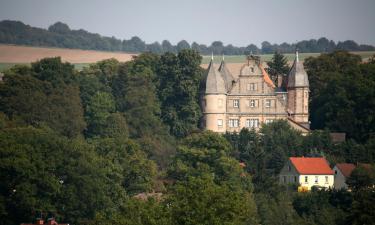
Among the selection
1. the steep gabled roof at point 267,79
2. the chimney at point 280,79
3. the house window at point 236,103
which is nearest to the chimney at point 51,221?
the house window at point 236,103

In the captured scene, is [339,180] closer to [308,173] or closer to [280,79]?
[308,173]

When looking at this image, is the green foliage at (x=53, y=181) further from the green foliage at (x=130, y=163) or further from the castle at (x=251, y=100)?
the castle at (x=251, y=100)

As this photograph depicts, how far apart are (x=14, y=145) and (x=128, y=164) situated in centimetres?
827

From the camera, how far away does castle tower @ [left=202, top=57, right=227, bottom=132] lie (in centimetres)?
12000

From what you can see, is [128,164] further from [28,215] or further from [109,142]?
[28,215]

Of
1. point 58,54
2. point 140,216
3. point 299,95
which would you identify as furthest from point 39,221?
point 58,54

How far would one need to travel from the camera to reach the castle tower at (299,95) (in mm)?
119312

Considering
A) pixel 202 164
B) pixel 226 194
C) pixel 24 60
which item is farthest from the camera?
pixel 24 60

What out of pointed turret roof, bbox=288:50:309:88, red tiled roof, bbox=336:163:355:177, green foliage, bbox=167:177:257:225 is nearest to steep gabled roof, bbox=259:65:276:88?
pointed turret roof, bbox=288:50:309:88

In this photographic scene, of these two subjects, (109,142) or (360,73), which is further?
(360,73)

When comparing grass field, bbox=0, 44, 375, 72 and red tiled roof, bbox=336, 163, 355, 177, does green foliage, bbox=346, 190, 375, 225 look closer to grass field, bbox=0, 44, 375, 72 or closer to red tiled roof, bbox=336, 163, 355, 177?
red tiled roof, bbox=336, 163, 355, 177

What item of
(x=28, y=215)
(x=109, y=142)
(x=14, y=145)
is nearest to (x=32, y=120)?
(x=109, y=142)

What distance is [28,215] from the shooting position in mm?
85250

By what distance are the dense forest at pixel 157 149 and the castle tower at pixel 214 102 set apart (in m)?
0.91
